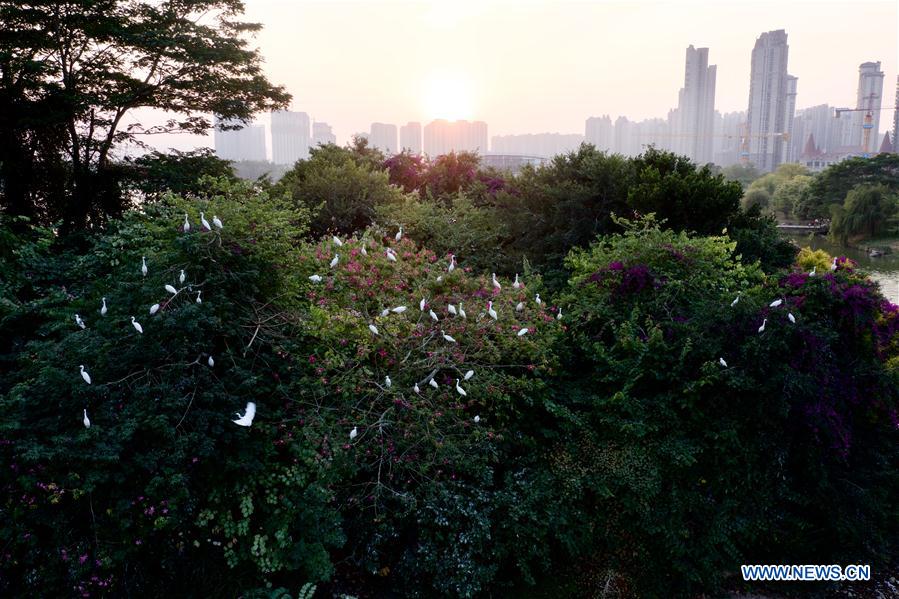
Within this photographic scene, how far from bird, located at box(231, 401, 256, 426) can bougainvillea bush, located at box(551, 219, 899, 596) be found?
8.13 ft

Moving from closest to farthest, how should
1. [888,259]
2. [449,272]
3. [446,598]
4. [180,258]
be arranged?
[446,598] < [180,258] < [449,272] < [888,259]

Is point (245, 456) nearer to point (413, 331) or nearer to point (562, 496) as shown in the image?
point (413, 331)

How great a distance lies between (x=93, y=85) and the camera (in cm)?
896

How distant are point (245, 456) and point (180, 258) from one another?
Result: 1663 millimetres

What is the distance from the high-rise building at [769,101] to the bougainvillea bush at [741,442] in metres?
79.8

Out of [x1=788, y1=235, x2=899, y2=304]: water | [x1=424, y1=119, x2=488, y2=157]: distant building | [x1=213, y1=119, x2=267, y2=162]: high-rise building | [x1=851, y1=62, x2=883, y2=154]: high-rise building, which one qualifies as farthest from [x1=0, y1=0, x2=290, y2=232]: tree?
[x1=851, y1=62, x2=883, y2=154]: high-rise building

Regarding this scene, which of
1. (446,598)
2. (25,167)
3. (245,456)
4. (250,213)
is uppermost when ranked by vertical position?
(25,167)

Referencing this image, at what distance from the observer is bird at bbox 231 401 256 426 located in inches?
141

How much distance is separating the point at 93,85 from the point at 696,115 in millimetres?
84338

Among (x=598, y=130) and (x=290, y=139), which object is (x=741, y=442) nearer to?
(x=290, y=139)

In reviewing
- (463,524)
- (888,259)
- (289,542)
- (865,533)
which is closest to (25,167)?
(289,542)

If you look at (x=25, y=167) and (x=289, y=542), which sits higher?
(x=25, y=167)

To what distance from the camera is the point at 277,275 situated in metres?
4.89

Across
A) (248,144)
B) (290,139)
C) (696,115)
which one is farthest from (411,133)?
(696,115)
